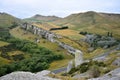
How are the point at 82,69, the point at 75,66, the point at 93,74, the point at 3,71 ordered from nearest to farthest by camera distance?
the point at 93,74 < the point at 82,69 < the point at 75,66 < the point at 3,71

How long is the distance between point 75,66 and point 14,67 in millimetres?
73775

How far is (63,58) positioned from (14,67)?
46617 mm

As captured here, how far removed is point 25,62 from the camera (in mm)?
160750

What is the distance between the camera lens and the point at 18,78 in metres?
33.2

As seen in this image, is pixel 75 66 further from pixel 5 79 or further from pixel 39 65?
pixel 39 65

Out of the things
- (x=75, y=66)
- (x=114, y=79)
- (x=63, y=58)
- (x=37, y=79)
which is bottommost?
(x=63, y=58)

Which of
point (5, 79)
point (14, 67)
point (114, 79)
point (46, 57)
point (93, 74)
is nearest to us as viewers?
point (5, 79)

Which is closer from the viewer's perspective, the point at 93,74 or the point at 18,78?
the point at 18,78

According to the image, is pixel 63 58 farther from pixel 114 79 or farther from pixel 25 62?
pixel 114 79

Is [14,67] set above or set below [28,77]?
below

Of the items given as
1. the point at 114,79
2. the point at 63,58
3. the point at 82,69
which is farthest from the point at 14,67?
the point at 114,79

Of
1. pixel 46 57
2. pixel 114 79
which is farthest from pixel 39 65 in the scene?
pixel 114 79

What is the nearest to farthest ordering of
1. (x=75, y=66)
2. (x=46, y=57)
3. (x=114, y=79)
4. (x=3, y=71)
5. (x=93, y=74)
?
(x=114, y=79) < (x=93, y=74) < (x=75, y=66) < (x=3, y=71) < (x=46, y=57)

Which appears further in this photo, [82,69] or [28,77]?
[82,69]
